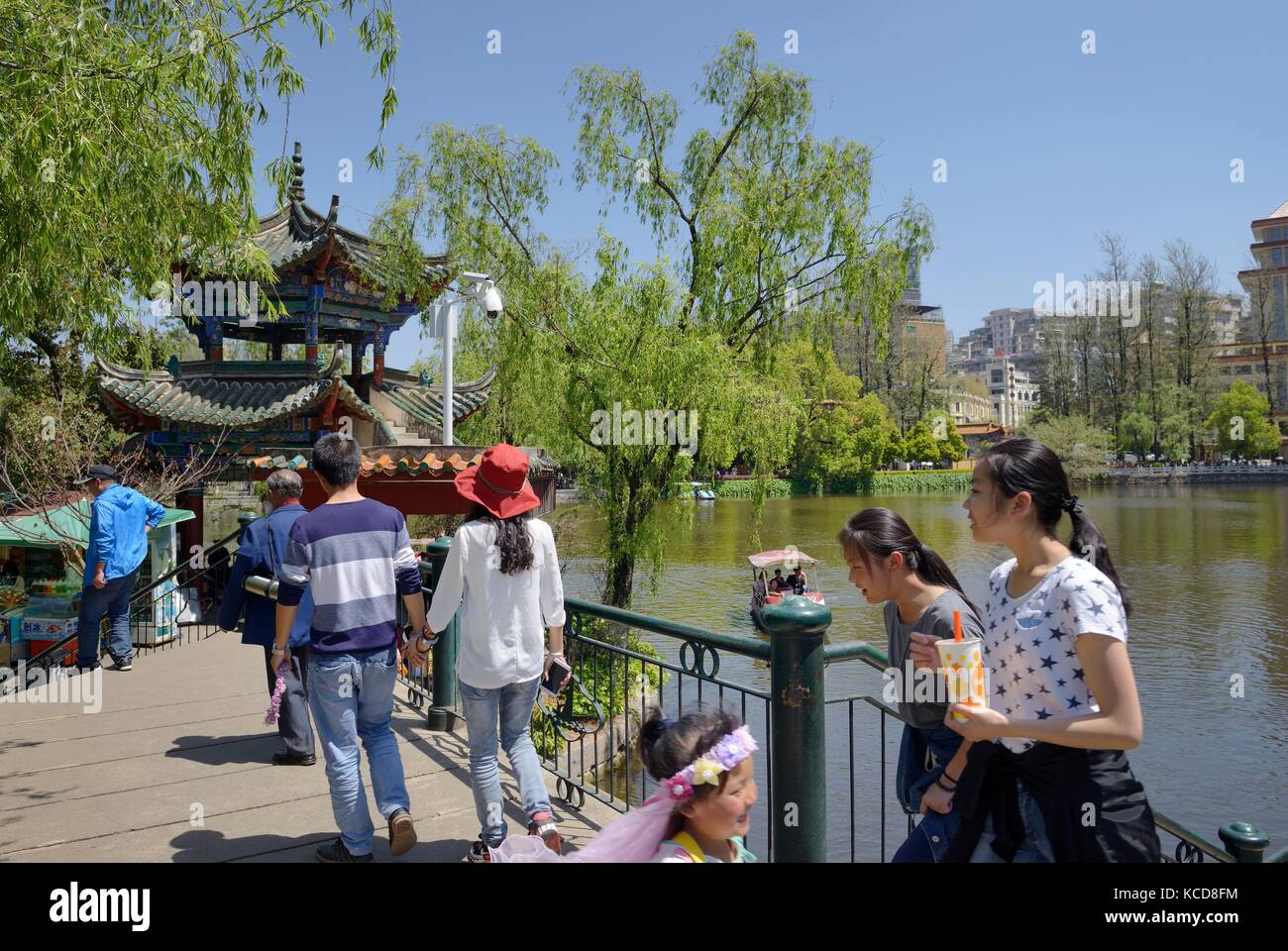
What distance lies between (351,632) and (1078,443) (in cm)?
6385

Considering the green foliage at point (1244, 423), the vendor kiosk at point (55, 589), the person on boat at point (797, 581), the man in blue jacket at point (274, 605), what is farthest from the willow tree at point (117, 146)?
the green foliage at point (1244, 423)

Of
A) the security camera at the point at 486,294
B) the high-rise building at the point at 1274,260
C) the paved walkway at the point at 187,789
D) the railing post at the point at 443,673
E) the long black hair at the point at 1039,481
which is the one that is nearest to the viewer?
the long black hair at the point at 1039,481

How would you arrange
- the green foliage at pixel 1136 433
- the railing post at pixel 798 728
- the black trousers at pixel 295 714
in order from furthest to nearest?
1. the green foliage at pixel 1136 433
2. the black trousers at pixel 295 714
3. the railing post at pixel 798 728

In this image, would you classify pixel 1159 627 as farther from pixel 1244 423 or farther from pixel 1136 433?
pixel 1244 423

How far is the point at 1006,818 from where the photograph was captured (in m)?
2.33

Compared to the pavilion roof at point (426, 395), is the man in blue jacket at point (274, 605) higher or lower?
lower

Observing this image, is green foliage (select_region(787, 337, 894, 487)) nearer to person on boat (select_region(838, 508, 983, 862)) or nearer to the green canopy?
the green canopy

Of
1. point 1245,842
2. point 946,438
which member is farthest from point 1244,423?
point 1245,842

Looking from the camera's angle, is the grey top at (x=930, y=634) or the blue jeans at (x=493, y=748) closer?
the grey top at (x=930, y=634)

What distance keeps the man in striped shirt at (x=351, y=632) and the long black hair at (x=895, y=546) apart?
6.61ft

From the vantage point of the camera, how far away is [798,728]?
10.5 ft

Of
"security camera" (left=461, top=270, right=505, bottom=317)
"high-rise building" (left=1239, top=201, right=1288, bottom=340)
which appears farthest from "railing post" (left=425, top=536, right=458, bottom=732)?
"high-rise building" (left=1239, top=201, right=1288, bottom=340)

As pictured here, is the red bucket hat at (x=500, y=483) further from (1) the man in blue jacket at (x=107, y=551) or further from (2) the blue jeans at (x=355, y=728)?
(1) the man in blue jacket at (x=107, y=551)

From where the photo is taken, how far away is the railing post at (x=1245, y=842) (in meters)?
2.57
